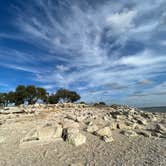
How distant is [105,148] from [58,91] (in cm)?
5532

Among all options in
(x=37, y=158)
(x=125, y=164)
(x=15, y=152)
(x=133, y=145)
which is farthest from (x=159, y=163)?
(x=15, y=152)

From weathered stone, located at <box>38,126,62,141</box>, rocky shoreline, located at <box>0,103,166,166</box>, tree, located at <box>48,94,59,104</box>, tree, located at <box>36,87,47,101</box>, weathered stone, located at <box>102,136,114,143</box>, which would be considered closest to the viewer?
rocky shoreline, located at <box>0,103,166,166</box>

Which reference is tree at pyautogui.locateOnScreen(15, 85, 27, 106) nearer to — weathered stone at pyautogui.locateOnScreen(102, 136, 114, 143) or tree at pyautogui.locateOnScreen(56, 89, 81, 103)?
tree at pyautogui.locateOnScreen(56, 89, 81, 103)

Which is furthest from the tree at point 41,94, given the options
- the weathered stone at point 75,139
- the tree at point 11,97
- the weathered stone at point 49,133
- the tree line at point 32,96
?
the weathered stone at point 75,139

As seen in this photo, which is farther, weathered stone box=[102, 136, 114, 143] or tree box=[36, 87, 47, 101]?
tree box=[36, 87, 47, 101]

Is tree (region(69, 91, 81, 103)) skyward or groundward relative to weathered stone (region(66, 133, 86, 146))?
skyward

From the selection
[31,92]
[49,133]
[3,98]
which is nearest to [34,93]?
[31,92]

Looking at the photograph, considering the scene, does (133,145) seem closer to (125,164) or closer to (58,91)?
(125,164)

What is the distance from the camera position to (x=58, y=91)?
6500 cm

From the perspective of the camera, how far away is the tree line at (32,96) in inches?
2295

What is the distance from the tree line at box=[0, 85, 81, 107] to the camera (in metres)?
58.3

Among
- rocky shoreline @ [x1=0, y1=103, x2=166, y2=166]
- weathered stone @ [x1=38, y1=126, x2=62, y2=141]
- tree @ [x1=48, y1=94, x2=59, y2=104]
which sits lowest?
rocky shoreline @ [x1=0, y1=103, x2=166, y2=166]

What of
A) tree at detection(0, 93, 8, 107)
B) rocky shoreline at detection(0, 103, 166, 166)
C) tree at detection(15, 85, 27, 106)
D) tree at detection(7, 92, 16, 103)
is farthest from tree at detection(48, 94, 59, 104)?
rocky shoreline at detection(0, 103, 166, 166)

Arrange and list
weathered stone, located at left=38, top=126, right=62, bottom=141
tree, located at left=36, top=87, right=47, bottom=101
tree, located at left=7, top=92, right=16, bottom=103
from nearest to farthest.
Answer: weathered stone, located at left=38, top=126, right=62, bottom=141 → tree, located at left=7, top=92, right=16, bottom=103 → tree, located at left=36, top=87, right=47, bottom=101
